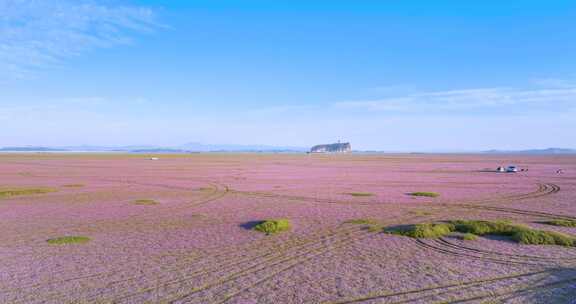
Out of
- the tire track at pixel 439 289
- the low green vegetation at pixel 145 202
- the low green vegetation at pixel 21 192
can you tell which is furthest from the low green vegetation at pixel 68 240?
the low green vegetation at pixel 21 192

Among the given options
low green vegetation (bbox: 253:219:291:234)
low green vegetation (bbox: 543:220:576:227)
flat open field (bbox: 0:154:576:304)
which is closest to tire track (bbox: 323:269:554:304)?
flat open field (bbox: 0:154:576:304)

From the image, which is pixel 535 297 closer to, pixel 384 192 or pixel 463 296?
pixel 463 296

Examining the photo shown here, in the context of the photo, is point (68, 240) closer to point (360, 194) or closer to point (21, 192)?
point (21, 192)

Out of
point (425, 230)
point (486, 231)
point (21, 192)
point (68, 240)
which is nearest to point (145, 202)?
point (68, 240)

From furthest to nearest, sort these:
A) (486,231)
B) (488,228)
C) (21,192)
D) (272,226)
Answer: (21,192), (272,226), (488,228), (486,231)

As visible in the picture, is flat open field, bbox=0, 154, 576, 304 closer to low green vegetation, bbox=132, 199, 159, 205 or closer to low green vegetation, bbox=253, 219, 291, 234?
low green vegetation, bbox=132, 199, 159, 205

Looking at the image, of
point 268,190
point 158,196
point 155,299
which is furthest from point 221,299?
point 268,190
